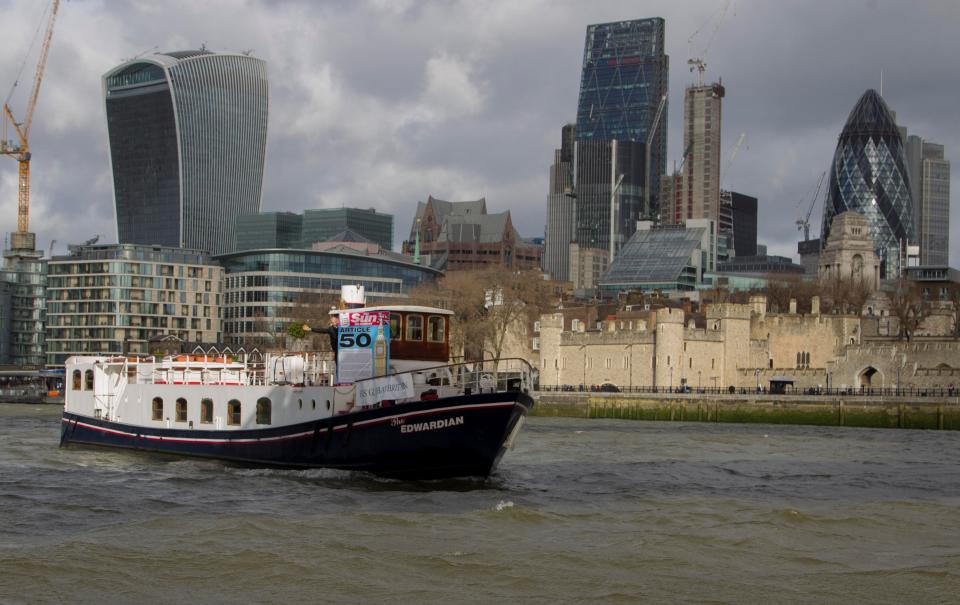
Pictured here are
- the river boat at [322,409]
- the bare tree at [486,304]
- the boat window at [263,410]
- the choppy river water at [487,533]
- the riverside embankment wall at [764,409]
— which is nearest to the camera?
the choppy river water at [487,533]

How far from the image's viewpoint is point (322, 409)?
43562 millimetres

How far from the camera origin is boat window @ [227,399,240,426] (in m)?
47.5

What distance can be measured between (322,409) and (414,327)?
4.08 m

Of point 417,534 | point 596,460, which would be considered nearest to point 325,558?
point 417,534

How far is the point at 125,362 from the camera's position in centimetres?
5331

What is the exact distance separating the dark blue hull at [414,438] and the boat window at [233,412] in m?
3.11

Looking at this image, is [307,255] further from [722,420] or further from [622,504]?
[622,504]

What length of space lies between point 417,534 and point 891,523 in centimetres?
1219

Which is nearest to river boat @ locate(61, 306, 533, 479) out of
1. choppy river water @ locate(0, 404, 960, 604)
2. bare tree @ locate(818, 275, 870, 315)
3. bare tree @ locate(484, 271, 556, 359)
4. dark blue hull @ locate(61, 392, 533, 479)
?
dark blue hull @ locate(61, 392, 533, 479)

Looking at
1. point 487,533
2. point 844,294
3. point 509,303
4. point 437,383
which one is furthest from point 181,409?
point 844,294

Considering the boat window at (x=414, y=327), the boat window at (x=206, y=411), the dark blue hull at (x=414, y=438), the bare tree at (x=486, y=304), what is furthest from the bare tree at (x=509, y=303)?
the dark blue hull at (x=414, y=438)

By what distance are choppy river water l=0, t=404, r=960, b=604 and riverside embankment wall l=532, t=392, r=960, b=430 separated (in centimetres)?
3119

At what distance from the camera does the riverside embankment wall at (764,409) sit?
82.1m

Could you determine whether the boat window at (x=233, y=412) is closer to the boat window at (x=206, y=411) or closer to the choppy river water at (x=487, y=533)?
the boat window at (x=206, y=411)
